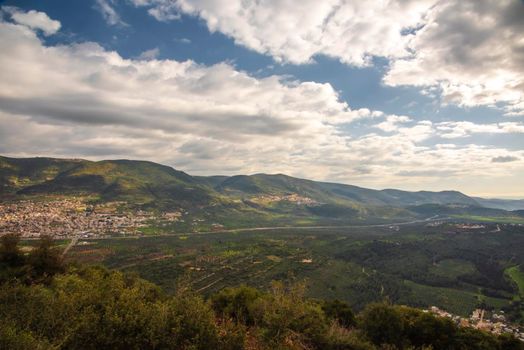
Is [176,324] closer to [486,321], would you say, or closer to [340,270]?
[486,321]

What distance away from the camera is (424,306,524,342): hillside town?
275ft

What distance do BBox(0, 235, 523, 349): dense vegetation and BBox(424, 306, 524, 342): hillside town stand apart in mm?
38659

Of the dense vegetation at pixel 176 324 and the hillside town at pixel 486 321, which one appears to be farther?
the hillside town at pixel 486 321

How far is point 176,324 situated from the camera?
1113 inches

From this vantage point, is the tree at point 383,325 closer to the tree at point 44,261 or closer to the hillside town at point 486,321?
the hillside town at point 486,321

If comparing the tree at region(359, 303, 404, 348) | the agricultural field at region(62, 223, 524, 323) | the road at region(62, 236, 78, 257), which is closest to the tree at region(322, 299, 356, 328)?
the tree at region(359, 303, 404, 348)

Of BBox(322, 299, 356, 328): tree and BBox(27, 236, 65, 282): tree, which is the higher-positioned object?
BBox(27, 236, 65, 282): tree

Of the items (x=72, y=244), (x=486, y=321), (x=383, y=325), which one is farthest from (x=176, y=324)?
(x=72, y=244)

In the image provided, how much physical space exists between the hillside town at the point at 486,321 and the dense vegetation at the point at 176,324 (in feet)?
127

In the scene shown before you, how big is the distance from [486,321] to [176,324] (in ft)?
347

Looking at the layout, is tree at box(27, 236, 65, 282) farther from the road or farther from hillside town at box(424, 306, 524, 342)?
the road

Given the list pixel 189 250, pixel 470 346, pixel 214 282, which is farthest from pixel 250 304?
pixel 189 250

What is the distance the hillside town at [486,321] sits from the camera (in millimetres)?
83675

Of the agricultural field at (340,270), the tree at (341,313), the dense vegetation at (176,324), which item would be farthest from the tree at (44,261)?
the tree at (341,313)
